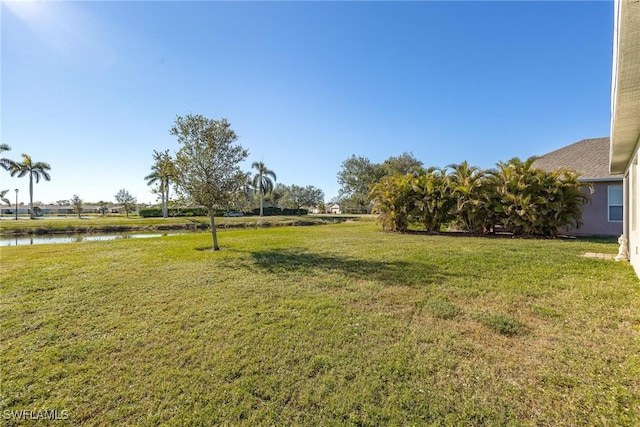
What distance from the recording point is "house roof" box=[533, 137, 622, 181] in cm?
1184

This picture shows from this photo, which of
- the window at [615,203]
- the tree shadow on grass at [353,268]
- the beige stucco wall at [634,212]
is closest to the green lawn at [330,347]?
the tree shadow on grass at [353,268]

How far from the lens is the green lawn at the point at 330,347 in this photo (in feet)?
7.20

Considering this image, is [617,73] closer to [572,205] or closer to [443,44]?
[572,205]

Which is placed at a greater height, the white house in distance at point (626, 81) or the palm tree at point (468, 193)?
the white house in distance at point (626, 81)

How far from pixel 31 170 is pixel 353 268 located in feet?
167

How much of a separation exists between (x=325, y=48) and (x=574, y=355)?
12.4m

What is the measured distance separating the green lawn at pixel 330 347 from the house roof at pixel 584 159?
8.51 meters

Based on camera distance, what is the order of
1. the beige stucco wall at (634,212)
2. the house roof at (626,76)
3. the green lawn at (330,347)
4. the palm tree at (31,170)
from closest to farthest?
1. the green lawn at (330,347)
2. the house roof at (626,76)
3. the beige stucco wall at (634,212)
4. the palm tree at (31,170)

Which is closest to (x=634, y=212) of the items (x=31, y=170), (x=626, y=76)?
(x=626, y=76)

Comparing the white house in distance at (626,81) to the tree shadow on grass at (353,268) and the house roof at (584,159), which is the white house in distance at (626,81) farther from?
the house roof at (584,159)

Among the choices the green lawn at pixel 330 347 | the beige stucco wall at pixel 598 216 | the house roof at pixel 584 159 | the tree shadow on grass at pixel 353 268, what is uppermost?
the house roof at pixel 584 159

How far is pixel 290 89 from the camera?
1288cm

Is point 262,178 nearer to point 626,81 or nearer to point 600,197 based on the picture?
point 600,197

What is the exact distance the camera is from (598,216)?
11.8 m
